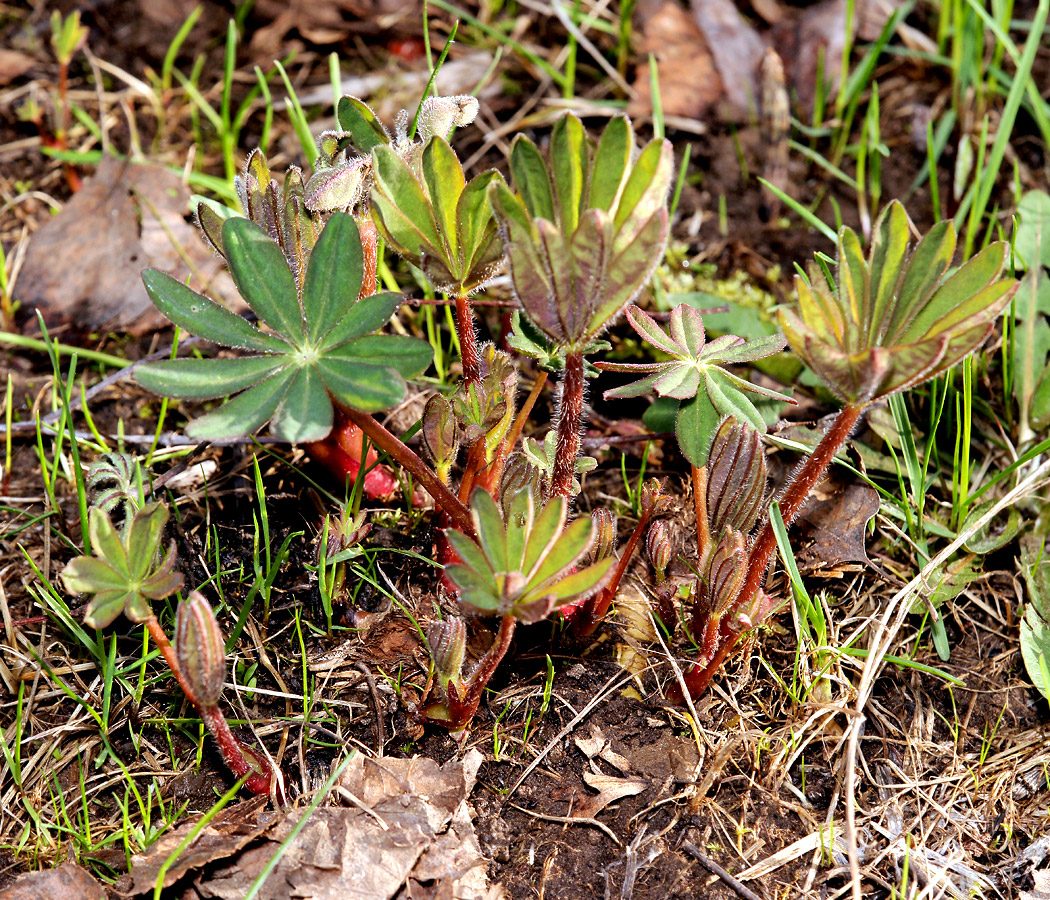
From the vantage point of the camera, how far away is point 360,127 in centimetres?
234

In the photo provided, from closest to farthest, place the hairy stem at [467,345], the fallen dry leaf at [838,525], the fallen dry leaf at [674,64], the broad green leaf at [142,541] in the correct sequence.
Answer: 1. the broad green leaf at [142,541]
2. the hairy stem at [467,345]
3. the fallen dry leaf at [838,525]
4. the fallen dry leaf at [674,64]

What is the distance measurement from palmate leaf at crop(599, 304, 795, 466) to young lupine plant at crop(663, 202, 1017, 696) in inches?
8.7

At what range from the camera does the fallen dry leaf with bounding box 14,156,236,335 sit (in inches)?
129

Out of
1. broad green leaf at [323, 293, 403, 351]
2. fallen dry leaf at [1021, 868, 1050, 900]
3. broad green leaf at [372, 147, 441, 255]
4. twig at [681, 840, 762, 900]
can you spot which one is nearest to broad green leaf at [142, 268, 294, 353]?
broad green leaf at [323, 293, 403, 351]

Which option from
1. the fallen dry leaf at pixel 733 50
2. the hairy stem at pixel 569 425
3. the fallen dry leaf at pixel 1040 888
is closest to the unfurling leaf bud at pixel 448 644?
the hairy stem at pixel 569 425

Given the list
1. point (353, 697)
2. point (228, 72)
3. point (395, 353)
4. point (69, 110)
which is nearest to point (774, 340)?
point (395, 353)

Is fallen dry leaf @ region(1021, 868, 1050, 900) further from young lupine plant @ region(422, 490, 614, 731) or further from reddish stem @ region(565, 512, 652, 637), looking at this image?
young lupine plant @ region(422, 490, 614, 731)

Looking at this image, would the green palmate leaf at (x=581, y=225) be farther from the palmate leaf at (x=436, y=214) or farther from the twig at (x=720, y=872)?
the twig at (x=720, y=872)

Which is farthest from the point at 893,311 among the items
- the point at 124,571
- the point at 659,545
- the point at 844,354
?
the point at 124,571

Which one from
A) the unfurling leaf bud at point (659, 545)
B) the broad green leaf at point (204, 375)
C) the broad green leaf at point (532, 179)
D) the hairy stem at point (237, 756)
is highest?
the broad green leaf at point (532, 179)

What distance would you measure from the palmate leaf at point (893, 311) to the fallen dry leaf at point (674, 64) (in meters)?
2.11

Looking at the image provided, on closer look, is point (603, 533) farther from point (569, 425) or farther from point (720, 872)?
point (720, 872)

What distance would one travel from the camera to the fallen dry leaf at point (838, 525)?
8.33ft

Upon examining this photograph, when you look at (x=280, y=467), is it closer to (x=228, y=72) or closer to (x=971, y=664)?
(x=228, y=72)
